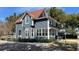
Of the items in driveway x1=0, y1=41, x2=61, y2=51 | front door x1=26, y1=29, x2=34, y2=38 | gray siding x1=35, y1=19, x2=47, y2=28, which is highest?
gray siding x1=35, y1=19, x2=47, y2=28

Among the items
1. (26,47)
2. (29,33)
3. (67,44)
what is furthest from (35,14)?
(67,44)

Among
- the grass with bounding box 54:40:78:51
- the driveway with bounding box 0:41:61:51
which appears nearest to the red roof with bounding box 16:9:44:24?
the driveway with bounding box 0:41:61:51

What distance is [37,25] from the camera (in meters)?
6.50

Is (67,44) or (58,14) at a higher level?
(58,14)

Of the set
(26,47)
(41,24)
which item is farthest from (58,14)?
(26,47)

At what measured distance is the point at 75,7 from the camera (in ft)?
21.0

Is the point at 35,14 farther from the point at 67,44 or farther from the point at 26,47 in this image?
the point at 67,44

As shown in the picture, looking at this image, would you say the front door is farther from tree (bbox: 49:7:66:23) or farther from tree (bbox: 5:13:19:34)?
tree (bbox: 49:7:66:23)

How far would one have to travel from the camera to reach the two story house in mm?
6465

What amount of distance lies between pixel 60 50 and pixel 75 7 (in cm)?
65

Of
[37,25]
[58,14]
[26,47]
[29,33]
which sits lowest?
[26,47]

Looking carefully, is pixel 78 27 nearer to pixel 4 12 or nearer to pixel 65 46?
pixel 65 46

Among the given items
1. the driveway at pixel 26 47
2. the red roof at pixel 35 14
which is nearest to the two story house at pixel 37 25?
the red roof at pixel 35 14
